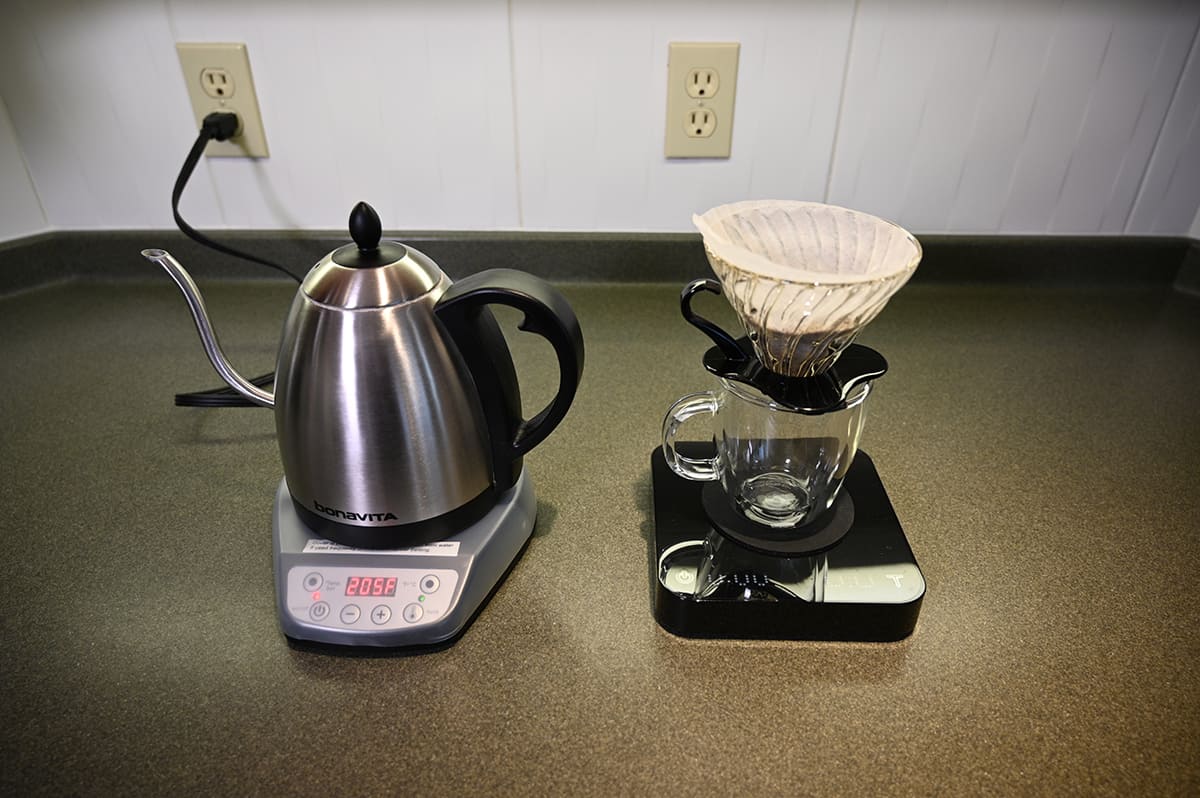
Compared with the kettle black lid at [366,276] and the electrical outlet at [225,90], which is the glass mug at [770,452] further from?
the electrical outlet at [225,90]

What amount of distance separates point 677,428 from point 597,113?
50 centimetres

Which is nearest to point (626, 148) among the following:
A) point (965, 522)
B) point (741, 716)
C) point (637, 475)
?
point (637, 475)

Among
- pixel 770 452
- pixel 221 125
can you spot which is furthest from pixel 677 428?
pixel 221 125

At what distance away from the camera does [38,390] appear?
762 millimetres

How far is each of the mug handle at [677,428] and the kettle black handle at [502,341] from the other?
9cm

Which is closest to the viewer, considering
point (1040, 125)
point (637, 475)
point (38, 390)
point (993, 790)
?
point (993, 790)

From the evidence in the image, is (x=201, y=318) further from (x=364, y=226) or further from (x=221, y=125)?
(x=221, y=125)

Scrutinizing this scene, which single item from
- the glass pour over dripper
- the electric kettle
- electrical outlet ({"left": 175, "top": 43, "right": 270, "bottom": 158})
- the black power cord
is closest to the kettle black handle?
the electric kettle

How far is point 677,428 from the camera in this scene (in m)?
0.54

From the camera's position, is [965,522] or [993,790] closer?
[993,790]

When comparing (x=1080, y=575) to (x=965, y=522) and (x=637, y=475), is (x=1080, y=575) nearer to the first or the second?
(x=965, y=522)

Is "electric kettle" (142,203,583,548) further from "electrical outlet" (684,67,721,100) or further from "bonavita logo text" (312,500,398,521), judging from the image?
"electrical outlet" (684,67,721,100)

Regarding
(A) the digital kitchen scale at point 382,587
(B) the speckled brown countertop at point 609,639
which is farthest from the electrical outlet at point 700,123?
(A) the digital kitchen scale at point 382,587

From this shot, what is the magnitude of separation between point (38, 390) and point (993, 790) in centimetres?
92
